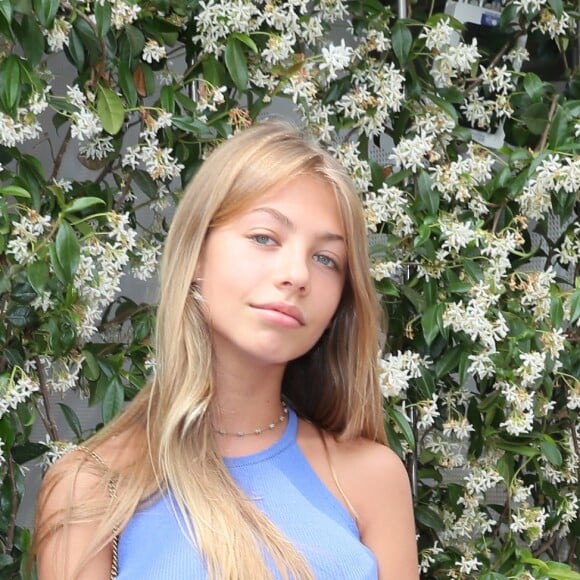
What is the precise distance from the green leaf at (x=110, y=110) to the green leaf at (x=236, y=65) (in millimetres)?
189

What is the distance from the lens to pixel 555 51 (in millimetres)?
2162

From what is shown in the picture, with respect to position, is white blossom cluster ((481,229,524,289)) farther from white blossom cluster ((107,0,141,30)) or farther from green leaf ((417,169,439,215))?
→ white blossom cluster ((107,0,141,30))

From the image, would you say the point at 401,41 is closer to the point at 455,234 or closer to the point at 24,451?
the point at 455,234

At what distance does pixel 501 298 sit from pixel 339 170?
67 cm

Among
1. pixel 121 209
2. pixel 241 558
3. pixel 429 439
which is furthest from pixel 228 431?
pixel 429 439

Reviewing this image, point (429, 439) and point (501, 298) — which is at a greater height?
point (501, 298)

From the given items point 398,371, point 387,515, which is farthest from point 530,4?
point 387,515

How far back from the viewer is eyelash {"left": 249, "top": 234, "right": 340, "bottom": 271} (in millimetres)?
1268

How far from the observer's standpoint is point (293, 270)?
49.0 inches

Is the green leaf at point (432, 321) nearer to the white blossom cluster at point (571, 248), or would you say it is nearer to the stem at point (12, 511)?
the white blossom cluster at point (571, 248)

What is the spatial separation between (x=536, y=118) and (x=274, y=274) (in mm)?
932

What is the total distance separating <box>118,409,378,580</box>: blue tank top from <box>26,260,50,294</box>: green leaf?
362mm

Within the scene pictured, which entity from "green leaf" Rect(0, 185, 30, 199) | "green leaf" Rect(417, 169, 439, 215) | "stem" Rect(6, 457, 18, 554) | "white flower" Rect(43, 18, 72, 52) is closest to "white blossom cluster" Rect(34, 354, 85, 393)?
"stem" Rect(6, 457, 18, 554)

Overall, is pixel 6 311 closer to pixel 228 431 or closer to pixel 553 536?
pixel 228 431
